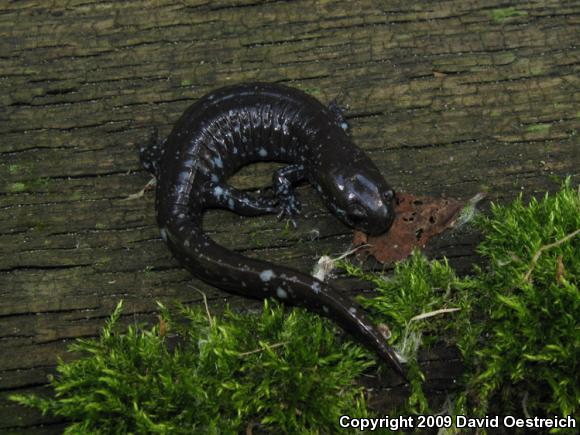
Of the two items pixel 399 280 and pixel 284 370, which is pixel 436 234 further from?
pixel 284 370

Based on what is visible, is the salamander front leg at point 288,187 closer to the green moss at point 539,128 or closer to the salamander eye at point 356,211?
the salamander eye at point 356,211

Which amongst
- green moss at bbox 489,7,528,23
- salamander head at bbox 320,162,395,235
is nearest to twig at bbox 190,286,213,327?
salamander head at bbox 320,162,395,235

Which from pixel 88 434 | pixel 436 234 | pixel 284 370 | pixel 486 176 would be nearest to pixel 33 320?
pixel 88 434

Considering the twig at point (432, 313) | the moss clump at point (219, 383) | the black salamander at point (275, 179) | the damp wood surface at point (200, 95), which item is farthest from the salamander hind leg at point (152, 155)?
the twig at point (432, 313)

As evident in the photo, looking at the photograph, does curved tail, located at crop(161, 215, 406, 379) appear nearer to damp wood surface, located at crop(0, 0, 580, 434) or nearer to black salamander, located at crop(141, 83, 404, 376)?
black salamander, located at crop(141, 83, 404, 376)

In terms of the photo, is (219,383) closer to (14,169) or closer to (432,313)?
(432,313)

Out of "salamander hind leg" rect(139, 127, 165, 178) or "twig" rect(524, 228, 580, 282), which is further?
"salamander hind leg" rect(139, 127, 165, 178)
